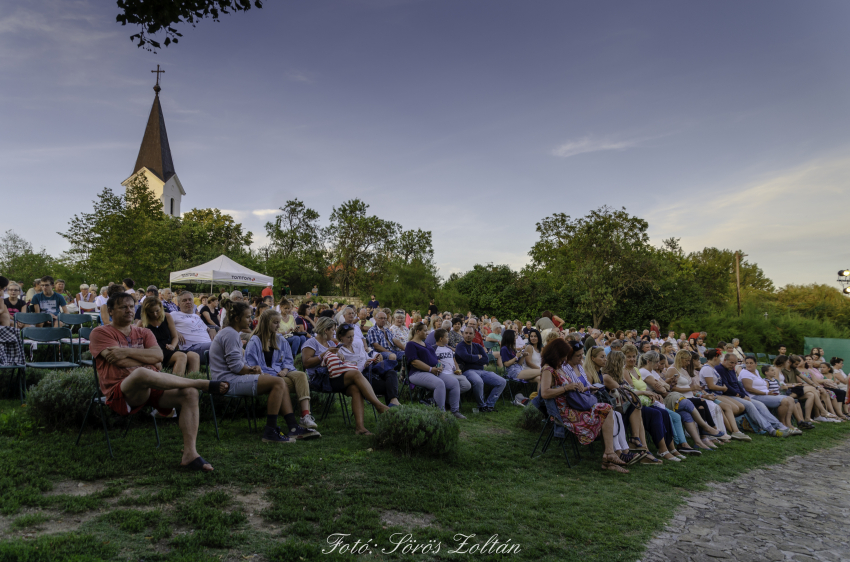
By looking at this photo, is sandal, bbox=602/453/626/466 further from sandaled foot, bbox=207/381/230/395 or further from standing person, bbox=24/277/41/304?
standing person, bbox=24/277/41/304

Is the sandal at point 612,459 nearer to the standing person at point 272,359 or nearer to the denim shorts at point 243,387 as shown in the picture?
the standing person at point 272,359

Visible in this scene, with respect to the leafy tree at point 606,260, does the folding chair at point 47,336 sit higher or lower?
lower

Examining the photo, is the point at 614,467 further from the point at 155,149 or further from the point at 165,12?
the point at 155,149

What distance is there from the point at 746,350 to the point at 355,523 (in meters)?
24.2

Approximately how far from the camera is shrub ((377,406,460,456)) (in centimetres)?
495

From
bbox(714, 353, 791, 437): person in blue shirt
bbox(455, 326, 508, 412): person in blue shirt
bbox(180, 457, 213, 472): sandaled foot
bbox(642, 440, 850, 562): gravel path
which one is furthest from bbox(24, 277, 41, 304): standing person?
bbox(714, 353, 791, 437): person in blue shirt

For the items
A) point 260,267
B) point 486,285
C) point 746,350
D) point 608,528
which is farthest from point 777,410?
point 260,267

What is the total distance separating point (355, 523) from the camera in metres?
3.44

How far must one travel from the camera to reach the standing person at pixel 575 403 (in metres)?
5.46

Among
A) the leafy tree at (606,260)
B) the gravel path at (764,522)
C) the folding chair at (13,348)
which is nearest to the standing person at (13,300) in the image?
the folding chair at (13,348)

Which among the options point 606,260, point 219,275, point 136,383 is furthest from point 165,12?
point 606,260

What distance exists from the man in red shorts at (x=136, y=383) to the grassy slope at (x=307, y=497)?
13.3 inches

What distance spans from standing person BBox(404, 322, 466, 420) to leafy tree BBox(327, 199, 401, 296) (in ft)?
124

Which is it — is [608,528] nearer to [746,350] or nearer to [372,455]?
[372,455]
